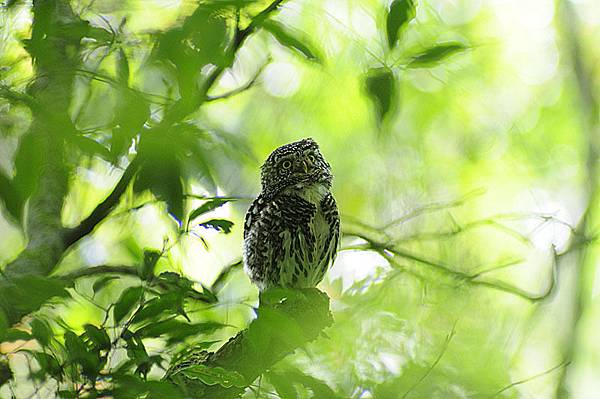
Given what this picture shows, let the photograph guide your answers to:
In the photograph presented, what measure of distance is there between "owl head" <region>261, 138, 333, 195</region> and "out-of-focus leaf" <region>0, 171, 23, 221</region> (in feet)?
4.97

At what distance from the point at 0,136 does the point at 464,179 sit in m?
5.02

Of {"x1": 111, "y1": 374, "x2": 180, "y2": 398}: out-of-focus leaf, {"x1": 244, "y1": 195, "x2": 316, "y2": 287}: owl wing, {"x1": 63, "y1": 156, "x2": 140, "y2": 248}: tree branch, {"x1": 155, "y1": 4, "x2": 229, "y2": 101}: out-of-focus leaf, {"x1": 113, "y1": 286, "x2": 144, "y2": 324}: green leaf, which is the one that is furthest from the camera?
{"x1": 244, "y1": 195, "x2": 316, "y2": 287}: owl wing

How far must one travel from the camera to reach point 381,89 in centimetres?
134

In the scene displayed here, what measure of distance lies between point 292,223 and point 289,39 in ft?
4.05

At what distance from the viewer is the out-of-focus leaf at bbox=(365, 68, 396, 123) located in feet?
4.33

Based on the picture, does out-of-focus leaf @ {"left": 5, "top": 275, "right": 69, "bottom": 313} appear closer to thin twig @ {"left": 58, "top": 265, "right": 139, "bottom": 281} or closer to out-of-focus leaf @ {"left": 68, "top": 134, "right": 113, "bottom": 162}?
out-of-focus leaf @ {"left": 68, "top": 134, "right": 113, "bottom": 162}

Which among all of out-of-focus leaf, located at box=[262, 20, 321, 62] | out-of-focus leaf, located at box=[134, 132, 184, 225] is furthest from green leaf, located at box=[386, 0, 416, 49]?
out-of-focus leaf, located at box=[134, 132, 184, 225]

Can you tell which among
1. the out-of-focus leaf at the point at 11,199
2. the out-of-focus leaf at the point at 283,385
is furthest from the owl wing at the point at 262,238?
the out-of-focus leaf at the point at 11,199

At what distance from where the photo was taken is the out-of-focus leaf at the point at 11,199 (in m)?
1.08

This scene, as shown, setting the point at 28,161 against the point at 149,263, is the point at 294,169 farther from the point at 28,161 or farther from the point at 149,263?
the point at 28,161

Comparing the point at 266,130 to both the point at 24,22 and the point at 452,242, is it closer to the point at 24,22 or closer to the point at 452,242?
the point at 452,242

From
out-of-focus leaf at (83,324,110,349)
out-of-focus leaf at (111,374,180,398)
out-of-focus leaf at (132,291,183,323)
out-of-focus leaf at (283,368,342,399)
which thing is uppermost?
out-of-focus leaf at (132,291,183,323)

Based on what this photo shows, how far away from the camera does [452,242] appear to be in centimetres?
387

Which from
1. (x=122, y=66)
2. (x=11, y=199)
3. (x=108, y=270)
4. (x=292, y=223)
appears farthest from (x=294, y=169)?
(x=11, y=199)
